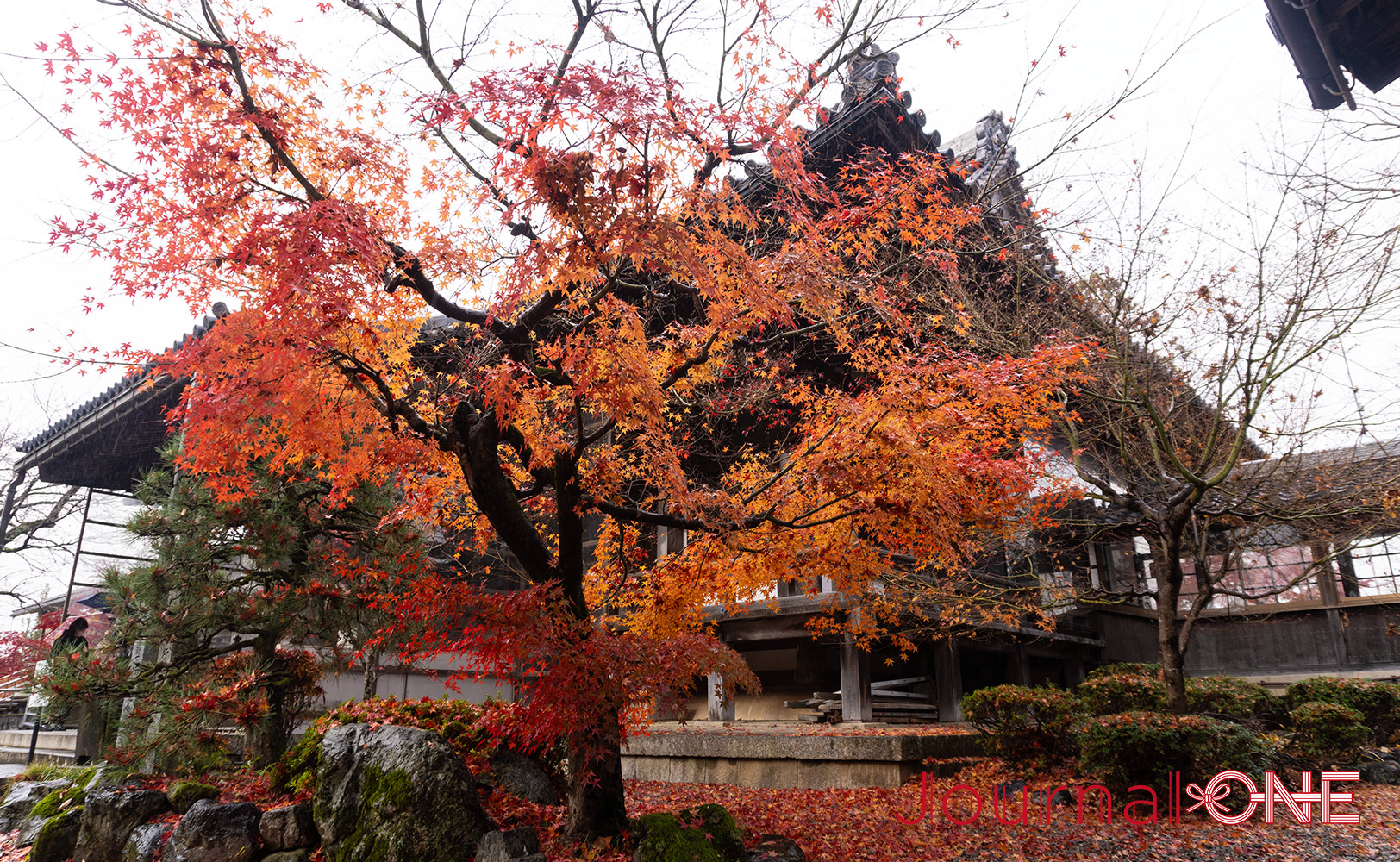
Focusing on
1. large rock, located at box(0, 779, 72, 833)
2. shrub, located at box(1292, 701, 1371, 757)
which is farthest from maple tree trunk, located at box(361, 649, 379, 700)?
shrub, located at box(1292, 701, 1371, 757)

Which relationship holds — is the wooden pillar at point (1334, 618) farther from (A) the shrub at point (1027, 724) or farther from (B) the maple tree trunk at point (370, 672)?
(B) the maple tree trunk at point (370, 672)

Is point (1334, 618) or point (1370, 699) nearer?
point (1370, 699)

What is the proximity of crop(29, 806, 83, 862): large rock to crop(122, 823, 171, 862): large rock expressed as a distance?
693 mm

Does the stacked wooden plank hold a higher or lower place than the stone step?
higher

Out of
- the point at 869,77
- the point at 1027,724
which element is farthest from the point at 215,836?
the point at 869,77

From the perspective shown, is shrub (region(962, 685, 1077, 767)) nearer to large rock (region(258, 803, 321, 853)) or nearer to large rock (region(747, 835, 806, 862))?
large rock (region(747, 835, 806, 862))

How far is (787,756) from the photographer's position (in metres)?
9.02

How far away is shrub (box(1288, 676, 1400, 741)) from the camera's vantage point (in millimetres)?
9766

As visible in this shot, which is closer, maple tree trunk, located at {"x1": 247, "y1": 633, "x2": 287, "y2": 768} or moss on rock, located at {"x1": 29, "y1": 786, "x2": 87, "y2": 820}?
moss on rock, located at {"x1": 29, "y1": 786, "x2": 87, "y2": 820}

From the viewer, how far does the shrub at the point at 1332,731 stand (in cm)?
871

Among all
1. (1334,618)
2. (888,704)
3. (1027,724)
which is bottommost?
(1027,724)

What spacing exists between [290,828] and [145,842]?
1717 mm

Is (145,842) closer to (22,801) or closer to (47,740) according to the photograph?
(22,801)

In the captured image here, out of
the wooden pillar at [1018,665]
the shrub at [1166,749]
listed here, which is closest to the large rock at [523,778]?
the shrub at [1166,749]
